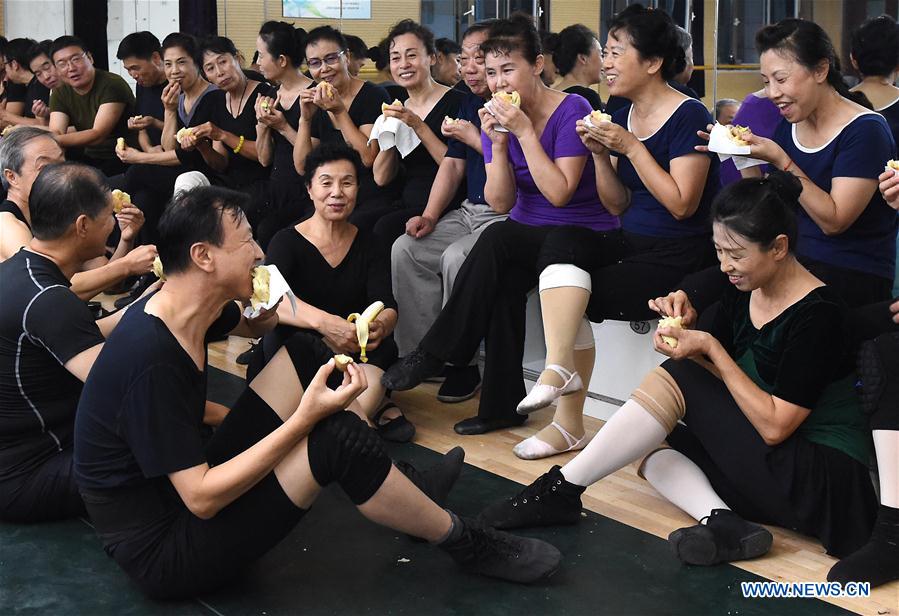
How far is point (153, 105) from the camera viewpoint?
19.3ft

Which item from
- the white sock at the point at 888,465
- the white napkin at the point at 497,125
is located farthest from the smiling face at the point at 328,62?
the white sock at the point at 888,465

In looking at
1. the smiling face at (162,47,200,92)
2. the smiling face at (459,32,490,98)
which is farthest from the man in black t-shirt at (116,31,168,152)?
the smiling face at (459,32,490,98)

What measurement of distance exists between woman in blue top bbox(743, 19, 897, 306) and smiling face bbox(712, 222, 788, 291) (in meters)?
0.37

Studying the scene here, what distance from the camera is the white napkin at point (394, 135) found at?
4.12m

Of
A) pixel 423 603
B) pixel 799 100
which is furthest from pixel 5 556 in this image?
pixel 799 100

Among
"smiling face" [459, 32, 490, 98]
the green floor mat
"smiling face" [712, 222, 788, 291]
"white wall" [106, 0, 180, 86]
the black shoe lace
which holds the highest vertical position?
"white wall" [106, 0, 180, 86]

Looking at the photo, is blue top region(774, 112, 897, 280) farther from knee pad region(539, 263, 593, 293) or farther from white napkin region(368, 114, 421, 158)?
white napkin region(368, 114, 421, 158)

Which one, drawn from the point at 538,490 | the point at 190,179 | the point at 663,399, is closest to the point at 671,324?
the point at 663,399

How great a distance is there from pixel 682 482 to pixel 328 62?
2.59 meters

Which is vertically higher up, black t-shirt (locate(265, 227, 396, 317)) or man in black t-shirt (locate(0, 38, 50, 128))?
man in black t-shirt (locate(0, 38, 50, 128))

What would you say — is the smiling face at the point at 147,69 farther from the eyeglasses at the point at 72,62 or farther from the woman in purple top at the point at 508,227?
the woman in purple top at the point at 508,227

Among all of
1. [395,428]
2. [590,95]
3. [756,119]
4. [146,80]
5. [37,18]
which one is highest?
[37,18]

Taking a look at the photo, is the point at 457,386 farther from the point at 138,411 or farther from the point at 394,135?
the point at 138,411

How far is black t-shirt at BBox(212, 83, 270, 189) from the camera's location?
16.7 feet
